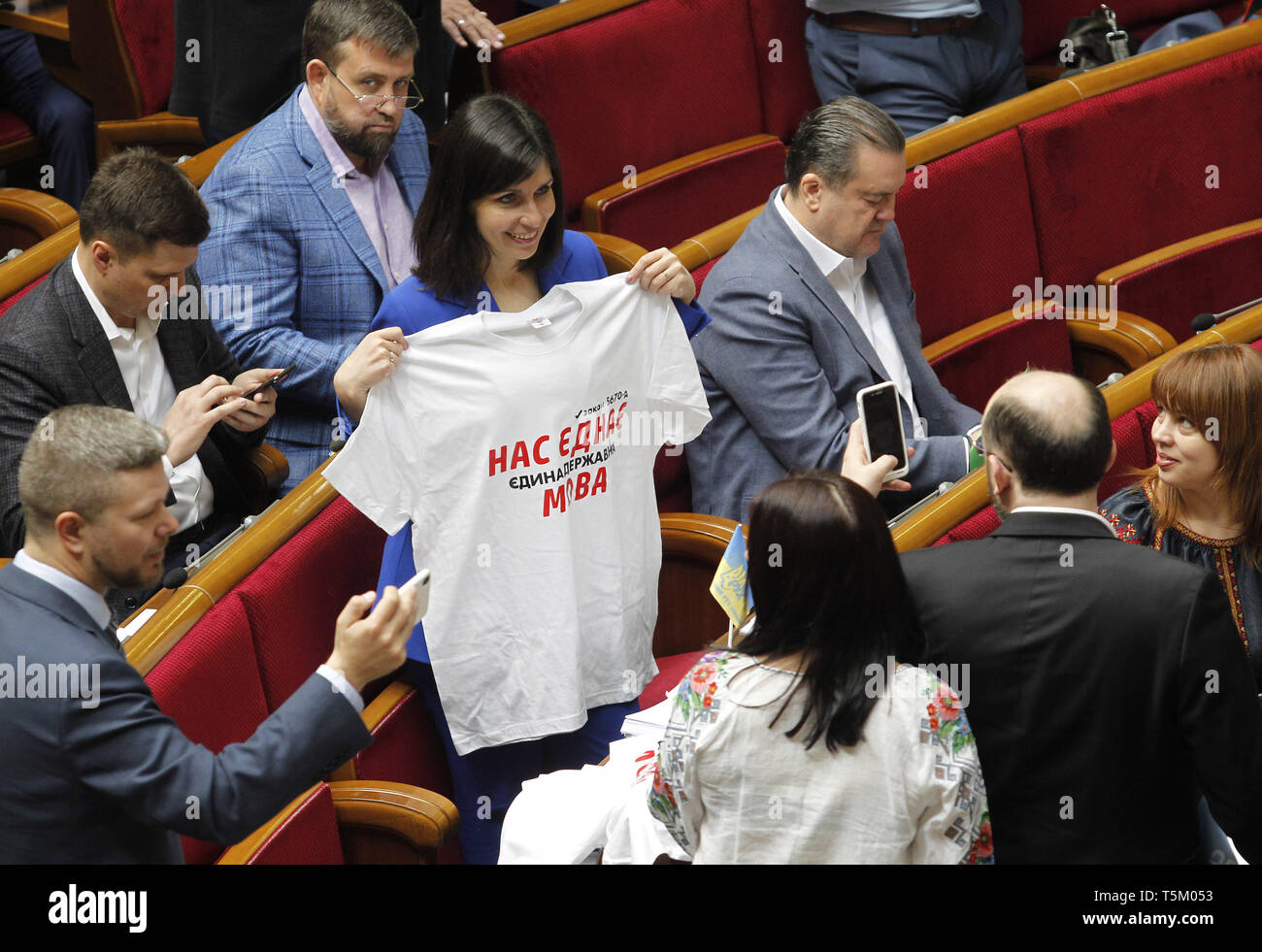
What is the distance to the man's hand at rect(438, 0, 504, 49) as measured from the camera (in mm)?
1676

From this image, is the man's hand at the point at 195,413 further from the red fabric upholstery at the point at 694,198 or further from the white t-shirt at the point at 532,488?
the red fabric upholstery at the point at 694,198

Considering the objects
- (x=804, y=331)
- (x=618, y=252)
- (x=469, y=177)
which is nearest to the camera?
(x=469, y=177)

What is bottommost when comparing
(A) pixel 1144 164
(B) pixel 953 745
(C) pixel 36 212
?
(B) pixel 953 745

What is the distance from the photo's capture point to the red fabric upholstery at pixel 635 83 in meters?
1.72

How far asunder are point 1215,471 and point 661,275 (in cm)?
46

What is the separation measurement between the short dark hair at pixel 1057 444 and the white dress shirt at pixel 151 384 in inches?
27.2

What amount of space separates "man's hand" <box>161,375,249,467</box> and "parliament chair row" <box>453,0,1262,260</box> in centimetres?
64

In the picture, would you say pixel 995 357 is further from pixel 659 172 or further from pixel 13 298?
pixel 13 298

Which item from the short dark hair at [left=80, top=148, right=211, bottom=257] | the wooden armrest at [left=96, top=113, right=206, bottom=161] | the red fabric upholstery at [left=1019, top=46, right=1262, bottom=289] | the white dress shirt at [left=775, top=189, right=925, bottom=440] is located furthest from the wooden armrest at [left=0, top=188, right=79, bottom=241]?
the red fabric upholstery at [left=1019, top=46, right=1262, bottom=289]

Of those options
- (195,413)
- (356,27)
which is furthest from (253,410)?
(356,27)

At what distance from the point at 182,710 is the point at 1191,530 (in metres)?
0.78

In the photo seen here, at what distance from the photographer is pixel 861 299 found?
1.44 m

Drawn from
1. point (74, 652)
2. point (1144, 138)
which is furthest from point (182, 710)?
point (1144, 138)
